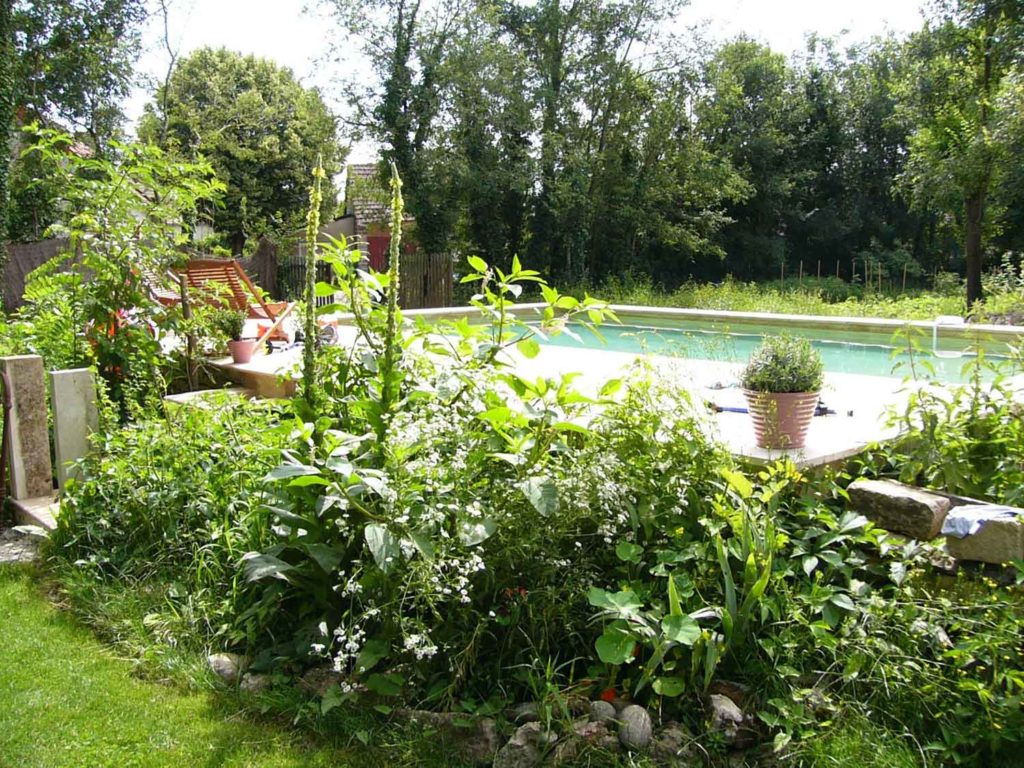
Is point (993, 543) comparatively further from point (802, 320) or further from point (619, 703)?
point (802, 320)

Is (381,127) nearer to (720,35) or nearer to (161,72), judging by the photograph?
(161,72)

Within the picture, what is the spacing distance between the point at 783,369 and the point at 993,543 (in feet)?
3.04

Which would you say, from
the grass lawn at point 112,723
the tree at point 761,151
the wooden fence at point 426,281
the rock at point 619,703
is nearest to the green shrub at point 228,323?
the grass lawn at point 112,723

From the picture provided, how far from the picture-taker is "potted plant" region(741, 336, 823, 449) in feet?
9.87

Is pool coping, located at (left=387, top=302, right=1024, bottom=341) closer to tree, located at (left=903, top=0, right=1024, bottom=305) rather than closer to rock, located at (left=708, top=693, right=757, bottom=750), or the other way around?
rock, located at (left=708, top=693, right=757, bottom=750)

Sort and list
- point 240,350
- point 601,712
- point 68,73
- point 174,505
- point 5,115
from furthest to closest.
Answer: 1. point 68,73
2. point 5,115
3. point 240,350
4. point 174,505
5. point 601,712

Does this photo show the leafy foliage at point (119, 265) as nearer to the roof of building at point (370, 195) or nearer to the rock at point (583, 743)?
the rock at point (583, 743)

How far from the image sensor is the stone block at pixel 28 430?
3.71 metres

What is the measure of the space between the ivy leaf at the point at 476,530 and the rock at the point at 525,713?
44cm

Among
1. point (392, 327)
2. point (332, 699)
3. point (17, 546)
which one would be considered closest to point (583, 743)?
point (332, 699)

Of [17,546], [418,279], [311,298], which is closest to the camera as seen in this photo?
[311,298]

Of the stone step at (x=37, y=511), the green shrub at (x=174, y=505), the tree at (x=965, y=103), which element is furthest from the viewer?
the tree at (x=965, y=103)

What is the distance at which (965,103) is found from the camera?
49.5 feet

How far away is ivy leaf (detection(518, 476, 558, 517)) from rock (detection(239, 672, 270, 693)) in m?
0.96
